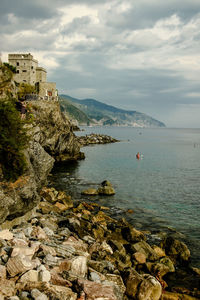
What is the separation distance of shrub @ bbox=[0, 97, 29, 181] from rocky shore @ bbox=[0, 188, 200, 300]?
4083 mm

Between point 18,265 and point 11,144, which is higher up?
point 11,144

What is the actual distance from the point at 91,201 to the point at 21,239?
20.5 metres

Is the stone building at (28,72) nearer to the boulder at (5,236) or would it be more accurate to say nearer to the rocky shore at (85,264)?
the rocky shore at (85,264)

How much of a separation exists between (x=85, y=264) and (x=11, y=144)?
34.4 feet

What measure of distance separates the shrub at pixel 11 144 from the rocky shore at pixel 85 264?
4.08 metres

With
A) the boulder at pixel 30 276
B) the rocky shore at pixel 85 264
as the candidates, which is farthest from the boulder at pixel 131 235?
the boulder at pixel 30 276

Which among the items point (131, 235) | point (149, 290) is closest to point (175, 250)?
point (131, 235)

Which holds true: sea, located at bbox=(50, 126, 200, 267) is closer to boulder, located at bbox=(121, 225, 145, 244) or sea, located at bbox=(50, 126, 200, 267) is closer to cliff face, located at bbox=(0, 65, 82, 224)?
boulder, located at bbox=(121, 225, 145, 244)

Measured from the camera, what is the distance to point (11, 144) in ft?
57.5

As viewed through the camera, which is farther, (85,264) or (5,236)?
(5,236)

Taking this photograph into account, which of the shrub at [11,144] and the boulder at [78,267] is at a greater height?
the shrub at [11,144]

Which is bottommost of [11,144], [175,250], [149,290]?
[175,250]

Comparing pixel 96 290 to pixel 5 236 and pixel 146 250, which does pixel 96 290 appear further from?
pixel 146 250

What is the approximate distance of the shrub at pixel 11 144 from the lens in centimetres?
1725
